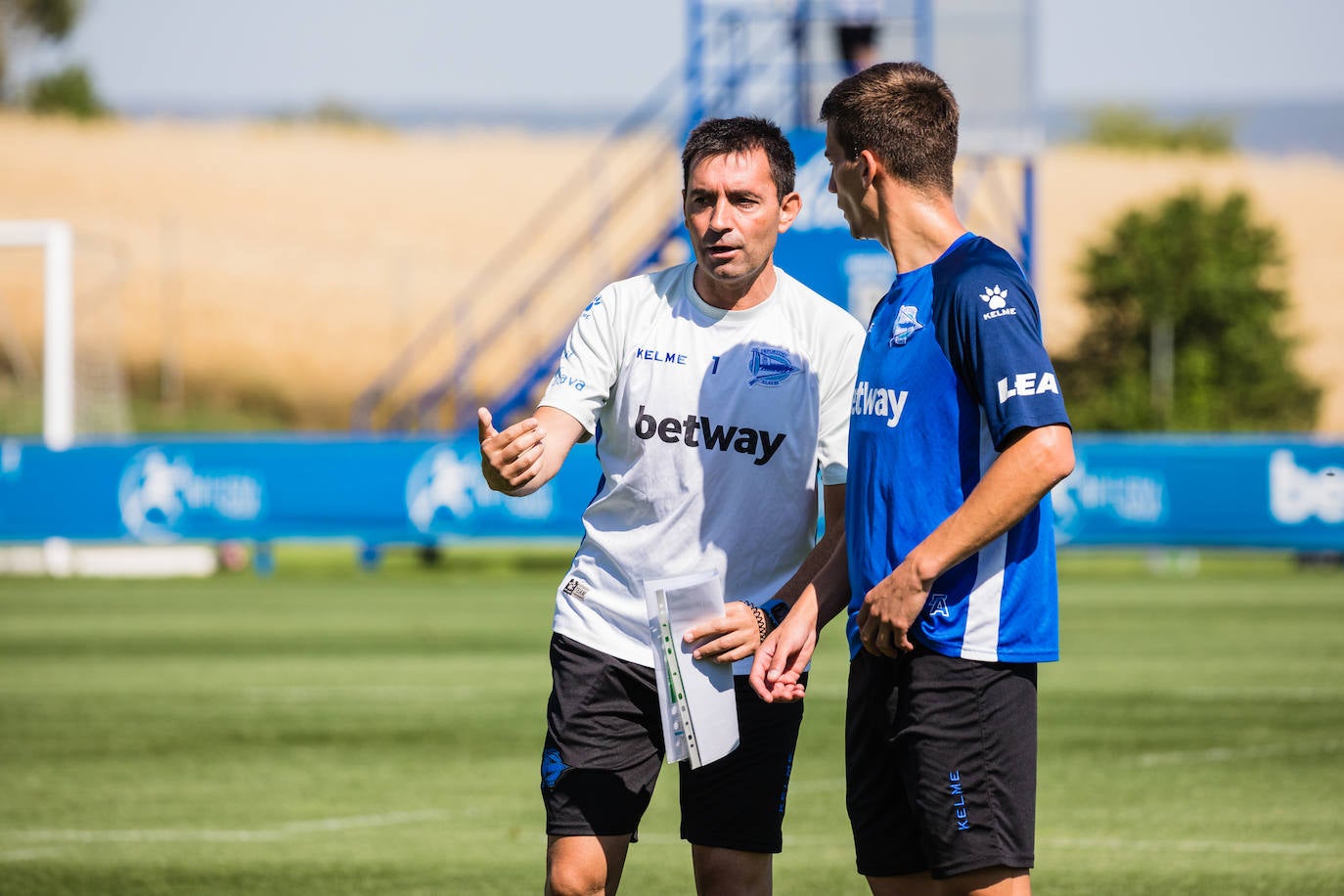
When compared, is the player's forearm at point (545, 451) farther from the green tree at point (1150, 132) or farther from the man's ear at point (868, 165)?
the green tree at point (1150, 132)

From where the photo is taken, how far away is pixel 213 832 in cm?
754

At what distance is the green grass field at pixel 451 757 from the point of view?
6.86 m

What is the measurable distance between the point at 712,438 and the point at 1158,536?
1786cm

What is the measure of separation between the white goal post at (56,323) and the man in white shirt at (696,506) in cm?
1997

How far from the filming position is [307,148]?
74.5 metres

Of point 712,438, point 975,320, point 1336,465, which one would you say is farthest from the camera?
point 1336,465

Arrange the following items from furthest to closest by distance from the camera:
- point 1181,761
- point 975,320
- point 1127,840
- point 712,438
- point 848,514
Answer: point 1181,761
point 1127,840
point 712,438
point 848,514
point 975,320

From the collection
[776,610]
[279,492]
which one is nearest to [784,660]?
[776,610]

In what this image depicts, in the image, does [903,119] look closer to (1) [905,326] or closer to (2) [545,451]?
(1) [905,326]

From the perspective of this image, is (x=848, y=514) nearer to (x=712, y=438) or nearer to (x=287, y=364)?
(x=712, y=438)

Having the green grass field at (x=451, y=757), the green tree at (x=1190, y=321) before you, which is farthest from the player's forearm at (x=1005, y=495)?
the green tree at (x=1190, y=321)

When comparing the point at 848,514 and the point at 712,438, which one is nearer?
the point at 848,514

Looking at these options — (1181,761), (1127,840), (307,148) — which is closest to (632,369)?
(1127,840)

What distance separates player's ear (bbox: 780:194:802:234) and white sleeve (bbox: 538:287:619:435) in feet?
1.60
